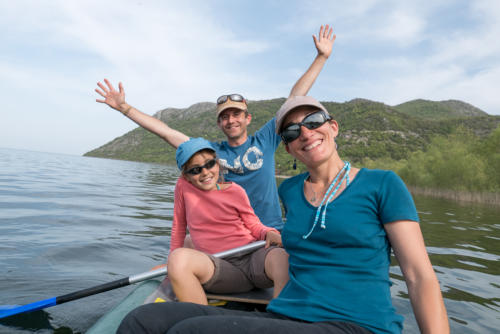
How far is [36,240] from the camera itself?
18.3ft

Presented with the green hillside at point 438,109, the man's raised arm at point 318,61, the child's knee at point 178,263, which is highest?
the green hillside at point 438,109

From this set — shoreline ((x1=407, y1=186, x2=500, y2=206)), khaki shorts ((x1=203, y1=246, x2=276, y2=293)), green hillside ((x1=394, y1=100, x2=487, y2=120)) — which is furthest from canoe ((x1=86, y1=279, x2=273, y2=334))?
green hillside ((x1=394, y1=100, x2=487, y2=120))

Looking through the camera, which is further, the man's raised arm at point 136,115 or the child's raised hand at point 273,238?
the man's raised arm at point 136,115

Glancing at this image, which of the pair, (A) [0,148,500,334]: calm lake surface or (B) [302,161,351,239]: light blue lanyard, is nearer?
(B) [302,161,351,239]: light blue lanyard

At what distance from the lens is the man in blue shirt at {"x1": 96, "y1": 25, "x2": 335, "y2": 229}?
3525 mm

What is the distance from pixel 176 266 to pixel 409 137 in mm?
77615

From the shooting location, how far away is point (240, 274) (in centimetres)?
255

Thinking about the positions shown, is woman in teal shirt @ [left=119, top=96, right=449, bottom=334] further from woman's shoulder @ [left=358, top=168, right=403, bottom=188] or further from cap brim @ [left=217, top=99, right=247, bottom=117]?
cap brim @ [left=217, top=99, right=247, bottom=117]

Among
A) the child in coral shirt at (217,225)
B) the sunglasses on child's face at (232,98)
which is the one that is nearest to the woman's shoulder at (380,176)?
the child in coral shirt at (217,225)

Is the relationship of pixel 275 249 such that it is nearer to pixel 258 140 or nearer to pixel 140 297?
pixel 140 297

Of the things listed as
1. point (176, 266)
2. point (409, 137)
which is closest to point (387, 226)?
point (176, 266)

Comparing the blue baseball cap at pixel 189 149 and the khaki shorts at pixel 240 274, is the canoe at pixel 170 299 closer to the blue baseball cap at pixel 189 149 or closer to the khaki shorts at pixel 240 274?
the khaki shorts at pixel 240 274

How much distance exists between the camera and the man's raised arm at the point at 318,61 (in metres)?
3.37

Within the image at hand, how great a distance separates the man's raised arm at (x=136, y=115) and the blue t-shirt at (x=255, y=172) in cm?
54
